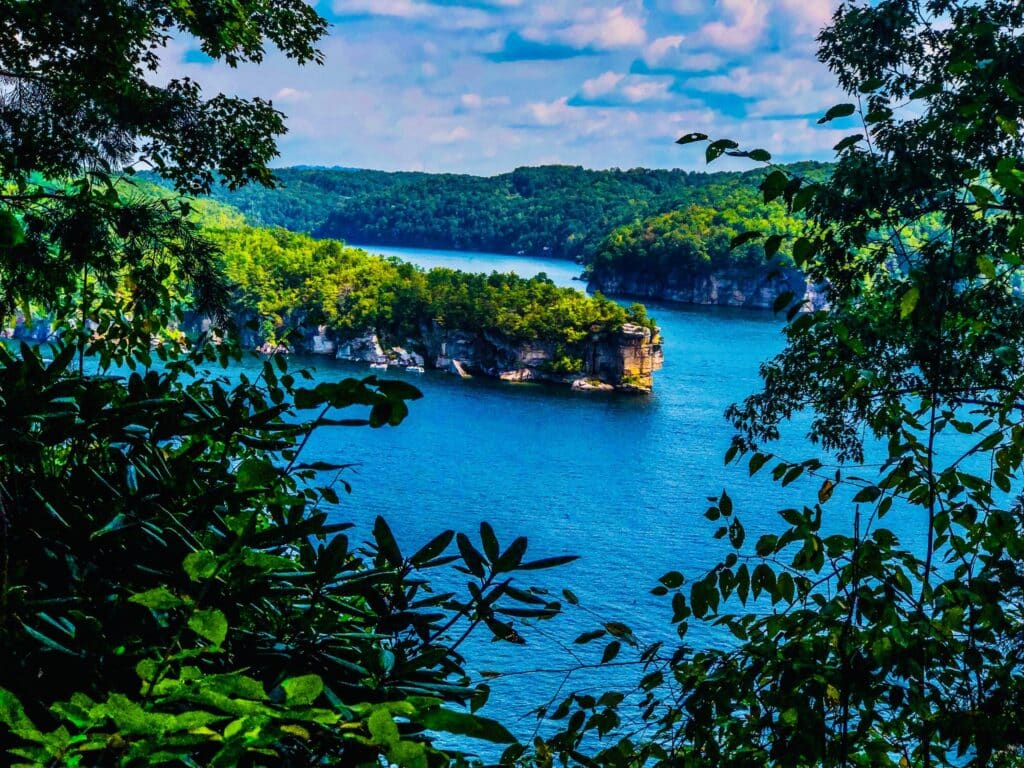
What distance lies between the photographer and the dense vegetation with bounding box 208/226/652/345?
145ft

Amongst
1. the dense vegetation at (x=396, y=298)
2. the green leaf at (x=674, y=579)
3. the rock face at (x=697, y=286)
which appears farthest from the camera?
the rock face at (x=697, y=286)

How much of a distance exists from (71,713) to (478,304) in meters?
46.1

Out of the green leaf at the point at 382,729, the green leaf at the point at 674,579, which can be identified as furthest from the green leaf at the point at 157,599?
the green leaf at the point at 674,579

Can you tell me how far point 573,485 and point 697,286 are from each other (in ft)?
136

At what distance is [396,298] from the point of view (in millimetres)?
50094

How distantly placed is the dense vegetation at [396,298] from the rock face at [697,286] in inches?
652

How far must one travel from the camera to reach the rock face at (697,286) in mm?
63062

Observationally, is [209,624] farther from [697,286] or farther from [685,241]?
[697,286]

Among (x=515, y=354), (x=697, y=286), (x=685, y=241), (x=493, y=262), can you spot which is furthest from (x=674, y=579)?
(x=493, y=262)

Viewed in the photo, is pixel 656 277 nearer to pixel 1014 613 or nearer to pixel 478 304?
pixel 478 304

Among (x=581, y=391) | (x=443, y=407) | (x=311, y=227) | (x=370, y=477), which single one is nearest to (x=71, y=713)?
(x=370, y=477)

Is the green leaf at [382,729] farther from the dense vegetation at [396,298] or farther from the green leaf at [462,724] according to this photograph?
the dense vegetation at [396,298]

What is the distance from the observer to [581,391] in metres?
42.2

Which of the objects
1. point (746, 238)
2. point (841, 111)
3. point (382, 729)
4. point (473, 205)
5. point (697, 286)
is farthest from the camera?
point (473, 205)
